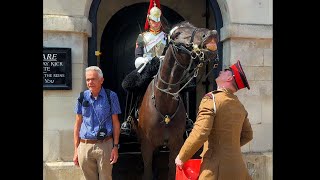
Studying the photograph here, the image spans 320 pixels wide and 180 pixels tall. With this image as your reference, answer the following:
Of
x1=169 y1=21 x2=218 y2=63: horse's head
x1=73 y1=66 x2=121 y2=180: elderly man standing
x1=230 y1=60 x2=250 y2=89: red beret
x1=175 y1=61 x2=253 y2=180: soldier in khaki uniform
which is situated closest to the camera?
x1=175 y1=61 x2=253 y2=180: soldier in khaki uniform

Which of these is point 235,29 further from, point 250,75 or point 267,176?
point 267,176

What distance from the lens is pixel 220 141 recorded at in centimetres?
366

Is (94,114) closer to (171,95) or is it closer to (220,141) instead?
(171,95)

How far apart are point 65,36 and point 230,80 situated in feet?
10.4

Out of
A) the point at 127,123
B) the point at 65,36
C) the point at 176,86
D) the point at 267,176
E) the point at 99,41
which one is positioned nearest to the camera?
the point at 176,86

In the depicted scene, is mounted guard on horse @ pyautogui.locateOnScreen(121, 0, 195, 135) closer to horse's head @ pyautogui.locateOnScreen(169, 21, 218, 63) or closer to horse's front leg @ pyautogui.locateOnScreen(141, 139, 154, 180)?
horse's front leg @ pyautogui.locateOnScreen(141, 139, 154, 180)

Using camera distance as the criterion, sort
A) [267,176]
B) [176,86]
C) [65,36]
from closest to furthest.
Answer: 1. [176,86]
2. [65,36]
3. [267,176]

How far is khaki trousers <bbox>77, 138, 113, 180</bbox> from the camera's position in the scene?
4.63 meters

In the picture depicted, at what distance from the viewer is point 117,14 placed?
848 centimetres

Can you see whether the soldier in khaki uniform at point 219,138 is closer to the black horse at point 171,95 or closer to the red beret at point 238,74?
the red beret at point 238,74

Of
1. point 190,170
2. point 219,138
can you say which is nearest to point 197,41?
point 219,138

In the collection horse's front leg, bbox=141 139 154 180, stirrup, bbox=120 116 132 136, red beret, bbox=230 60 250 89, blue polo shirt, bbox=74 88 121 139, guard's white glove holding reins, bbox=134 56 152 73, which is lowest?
horse's front leg, bbox=141 139 154 180

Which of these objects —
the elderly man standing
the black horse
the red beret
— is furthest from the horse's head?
the elderly man standing

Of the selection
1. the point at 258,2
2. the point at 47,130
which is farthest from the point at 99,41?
the point at 258,2
